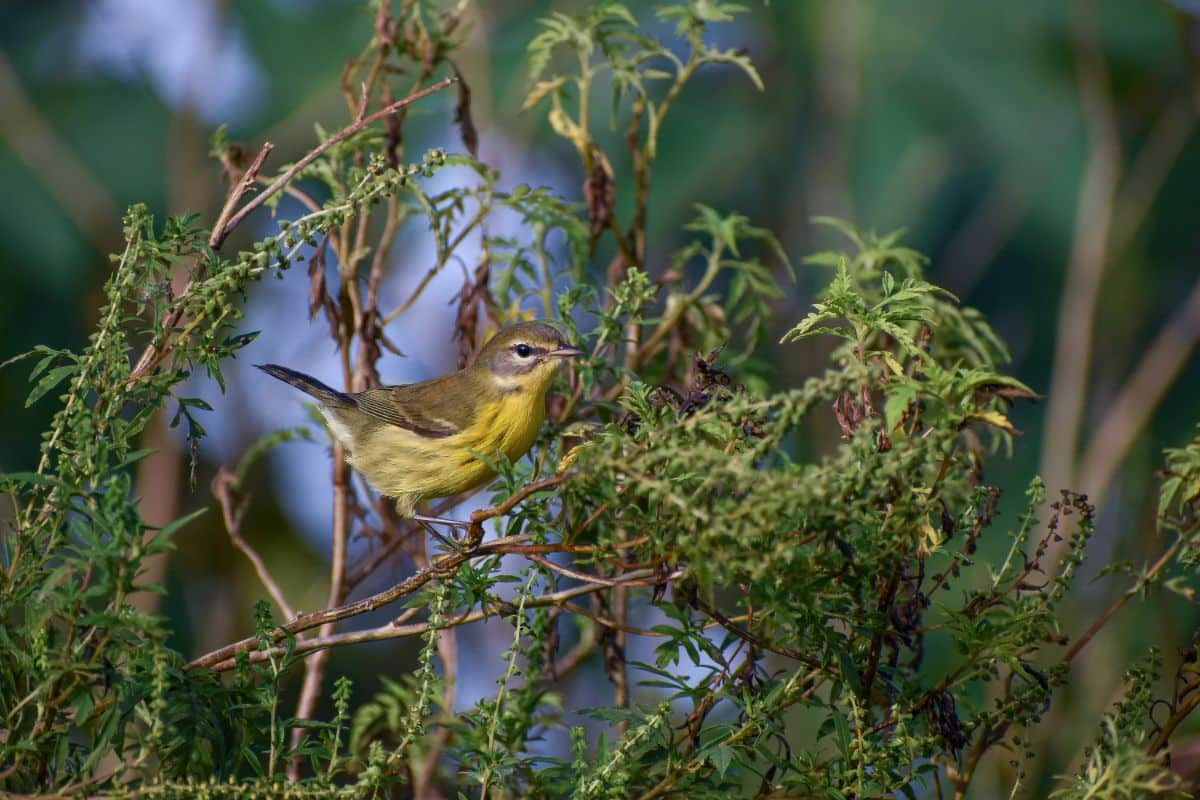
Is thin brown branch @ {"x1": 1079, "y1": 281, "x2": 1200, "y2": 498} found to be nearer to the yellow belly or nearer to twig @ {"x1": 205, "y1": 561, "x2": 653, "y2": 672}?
the yellow belly

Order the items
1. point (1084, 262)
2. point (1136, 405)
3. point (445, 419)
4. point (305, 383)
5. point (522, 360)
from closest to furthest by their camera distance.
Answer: point (522, 360) → point (305, 383) → point (445, 419) → point (1136, 405) → point (1084, 262)

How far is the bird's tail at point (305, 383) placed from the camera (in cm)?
400

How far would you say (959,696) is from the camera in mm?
1972

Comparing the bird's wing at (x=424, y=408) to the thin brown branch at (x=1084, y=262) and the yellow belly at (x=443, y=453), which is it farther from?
the thin brown branch at (x=1084, y=262)

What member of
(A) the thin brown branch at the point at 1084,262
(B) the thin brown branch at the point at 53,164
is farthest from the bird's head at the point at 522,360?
(B) the thin brown branch at the point at 53,164

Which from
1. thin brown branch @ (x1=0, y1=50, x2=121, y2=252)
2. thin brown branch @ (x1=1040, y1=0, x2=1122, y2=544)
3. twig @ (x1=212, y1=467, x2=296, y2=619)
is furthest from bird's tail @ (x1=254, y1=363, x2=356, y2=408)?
thin brown branch @ (x1=1040, y1=0, x2=1122, y2=544)

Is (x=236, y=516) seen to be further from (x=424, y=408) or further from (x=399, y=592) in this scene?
(x=424, y=408)

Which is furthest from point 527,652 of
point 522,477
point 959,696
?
point 959,696

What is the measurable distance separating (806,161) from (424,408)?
2808 millimetres

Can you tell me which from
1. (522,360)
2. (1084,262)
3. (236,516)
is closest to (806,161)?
(1084,262)

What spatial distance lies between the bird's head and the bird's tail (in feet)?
1.65

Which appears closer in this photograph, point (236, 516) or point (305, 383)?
point (236, 516)

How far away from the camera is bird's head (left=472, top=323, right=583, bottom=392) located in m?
3.55

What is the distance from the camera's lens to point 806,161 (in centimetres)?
625
